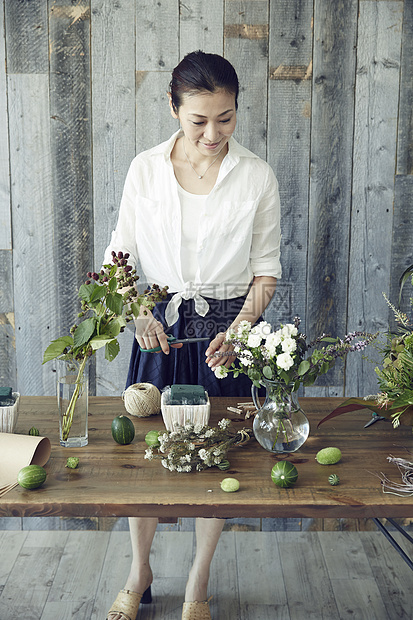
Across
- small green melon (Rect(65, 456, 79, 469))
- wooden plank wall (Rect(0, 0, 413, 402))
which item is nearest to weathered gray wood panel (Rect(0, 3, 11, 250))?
wooden plank wall (Rect(0, 0, 413, 402))

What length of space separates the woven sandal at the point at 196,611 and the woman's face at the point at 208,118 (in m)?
1.47

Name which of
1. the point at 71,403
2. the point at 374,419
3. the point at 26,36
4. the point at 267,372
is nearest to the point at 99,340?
the point at 71,403

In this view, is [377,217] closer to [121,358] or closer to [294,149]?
[294,149]

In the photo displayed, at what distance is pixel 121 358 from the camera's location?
2.54 metres

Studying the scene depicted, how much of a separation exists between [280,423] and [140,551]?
865mm

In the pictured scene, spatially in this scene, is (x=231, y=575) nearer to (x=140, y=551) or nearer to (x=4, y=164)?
(x=140, y=551)

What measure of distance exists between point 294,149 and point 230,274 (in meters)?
0.68

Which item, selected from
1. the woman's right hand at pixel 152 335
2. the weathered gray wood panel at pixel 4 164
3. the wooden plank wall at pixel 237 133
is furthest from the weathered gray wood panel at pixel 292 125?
the weathered gray wood panel at pixel 4 164

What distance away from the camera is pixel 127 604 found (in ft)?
6.44

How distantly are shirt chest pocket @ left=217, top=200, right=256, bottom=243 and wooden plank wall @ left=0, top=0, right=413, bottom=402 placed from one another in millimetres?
481

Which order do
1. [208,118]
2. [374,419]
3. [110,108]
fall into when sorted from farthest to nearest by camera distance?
1. [110,108]
2. [208,118]
3. [374,419]

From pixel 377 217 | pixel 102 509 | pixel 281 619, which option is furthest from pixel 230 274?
pixel 281 619

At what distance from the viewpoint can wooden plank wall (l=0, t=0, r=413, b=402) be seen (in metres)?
2.32

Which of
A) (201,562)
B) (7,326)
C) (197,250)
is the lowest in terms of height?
(201,562)
